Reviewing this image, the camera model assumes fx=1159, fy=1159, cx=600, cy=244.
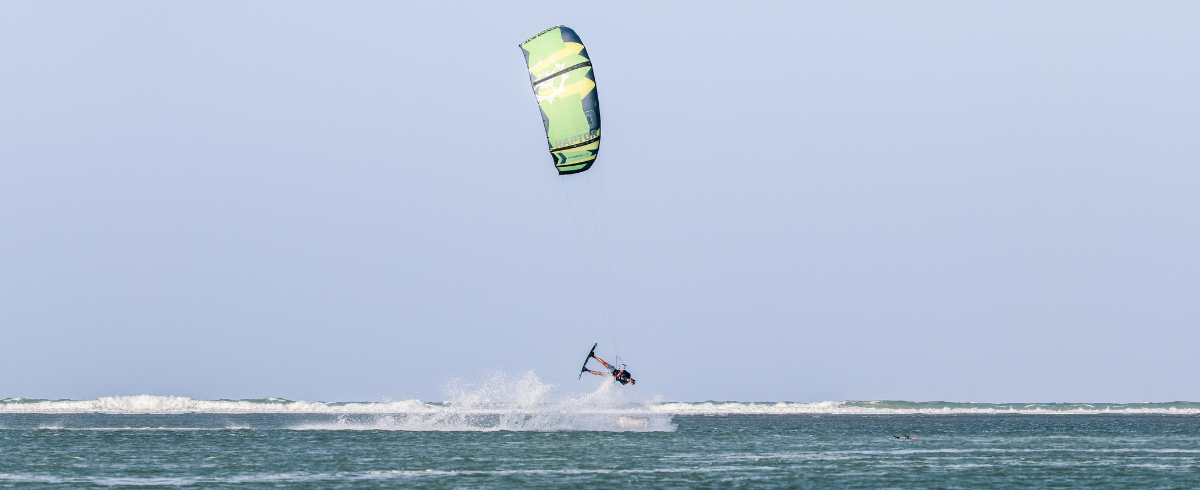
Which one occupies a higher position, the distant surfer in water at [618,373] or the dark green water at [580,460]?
the distant surfer in water at [618,373]

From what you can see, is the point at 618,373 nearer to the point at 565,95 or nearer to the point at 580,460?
the point at 580,460

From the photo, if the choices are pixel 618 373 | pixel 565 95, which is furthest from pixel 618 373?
pixel 565 95

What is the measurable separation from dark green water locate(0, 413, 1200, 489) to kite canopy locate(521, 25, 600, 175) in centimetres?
951

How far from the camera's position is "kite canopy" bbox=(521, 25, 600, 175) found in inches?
1393

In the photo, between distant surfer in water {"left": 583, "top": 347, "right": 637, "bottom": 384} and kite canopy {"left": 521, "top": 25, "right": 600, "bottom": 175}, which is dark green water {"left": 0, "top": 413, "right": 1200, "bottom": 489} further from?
kite canopy {"left": 521, "top": 25, "right": 600, "bottom": 175}

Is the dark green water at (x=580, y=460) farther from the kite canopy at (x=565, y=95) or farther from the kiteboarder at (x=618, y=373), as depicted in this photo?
the kite canopy at (x=565, y=95)

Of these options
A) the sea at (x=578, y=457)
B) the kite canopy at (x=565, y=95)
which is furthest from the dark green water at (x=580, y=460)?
the kite canopy at (x=565, y=95)

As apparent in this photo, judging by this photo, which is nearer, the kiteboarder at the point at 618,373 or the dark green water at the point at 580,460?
the dark green water at the point at 580,460

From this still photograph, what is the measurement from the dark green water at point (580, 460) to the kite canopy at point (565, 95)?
31.2 feet

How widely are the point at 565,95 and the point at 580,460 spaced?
36.8ft

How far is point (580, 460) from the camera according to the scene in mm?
35500

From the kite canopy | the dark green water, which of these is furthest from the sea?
the kite canopy

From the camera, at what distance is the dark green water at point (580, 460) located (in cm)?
2936

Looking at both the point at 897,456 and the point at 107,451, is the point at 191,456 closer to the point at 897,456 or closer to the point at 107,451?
the point at 107,451
